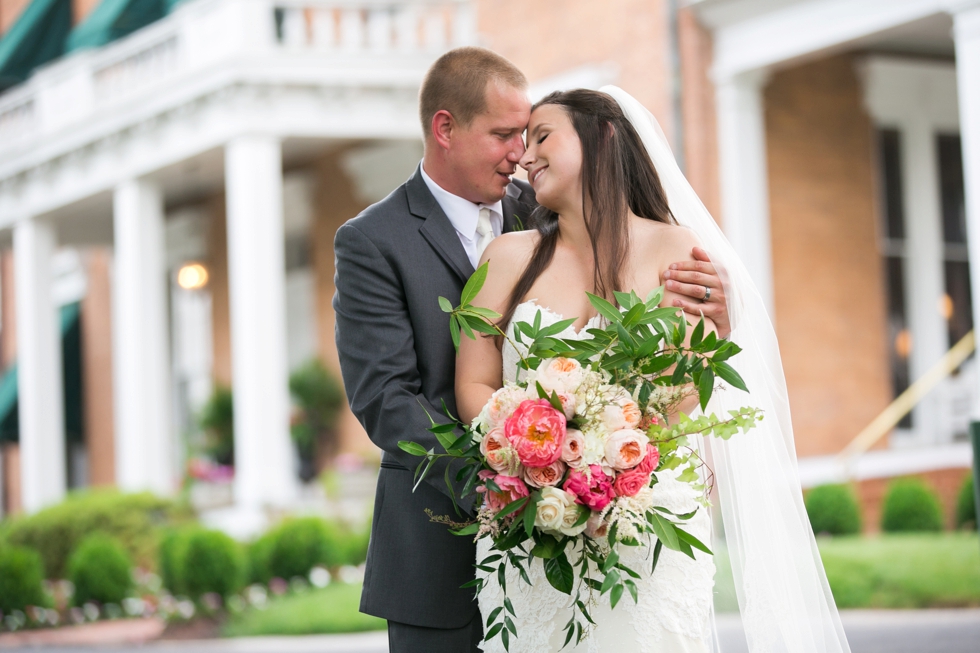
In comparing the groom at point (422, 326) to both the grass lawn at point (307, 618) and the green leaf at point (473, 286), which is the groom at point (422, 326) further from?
the grass lawn at point (307, 618)

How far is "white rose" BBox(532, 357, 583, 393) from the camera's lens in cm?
279

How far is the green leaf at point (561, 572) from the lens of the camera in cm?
287

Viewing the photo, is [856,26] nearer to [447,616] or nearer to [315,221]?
[447,616]

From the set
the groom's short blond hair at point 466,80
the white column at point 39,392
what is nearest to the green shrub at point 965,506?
the groom's short blond hair at point 466,80

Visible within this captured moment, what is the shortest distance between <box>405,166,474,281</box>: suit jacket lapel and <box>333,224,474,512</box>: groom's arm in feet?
0.60

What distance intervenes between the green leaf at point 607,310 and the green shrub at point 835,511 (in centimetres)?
891

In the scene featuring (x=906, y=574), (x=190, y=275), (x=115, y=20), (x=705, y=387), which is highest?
(x=115, y=20)

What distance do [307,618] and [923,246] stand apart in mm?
8493

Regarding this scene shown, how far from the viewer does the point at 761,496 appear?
3535 mm

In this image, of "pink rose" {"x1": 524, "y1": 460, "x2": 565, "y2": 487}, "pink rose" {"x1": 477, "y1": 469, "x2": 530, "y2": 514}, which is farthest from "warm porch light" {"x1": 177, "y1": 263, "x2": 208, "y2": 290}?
"pink rose" {"x1": 524, "y1": 460, "x2": 565, "y2": 487}

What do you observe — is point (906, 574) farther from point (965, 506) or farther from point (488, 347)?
point (488, 347)

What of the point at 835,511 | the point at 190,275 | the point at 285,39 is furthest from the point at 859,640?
the point at 190,275

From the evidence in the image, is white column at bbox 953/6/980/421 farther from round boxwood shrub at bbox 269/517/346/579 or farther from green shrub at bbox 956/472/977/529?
round boxwood shrub at bbox 269/517/346/579

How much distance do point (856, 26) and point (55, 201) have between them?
11.7 m
